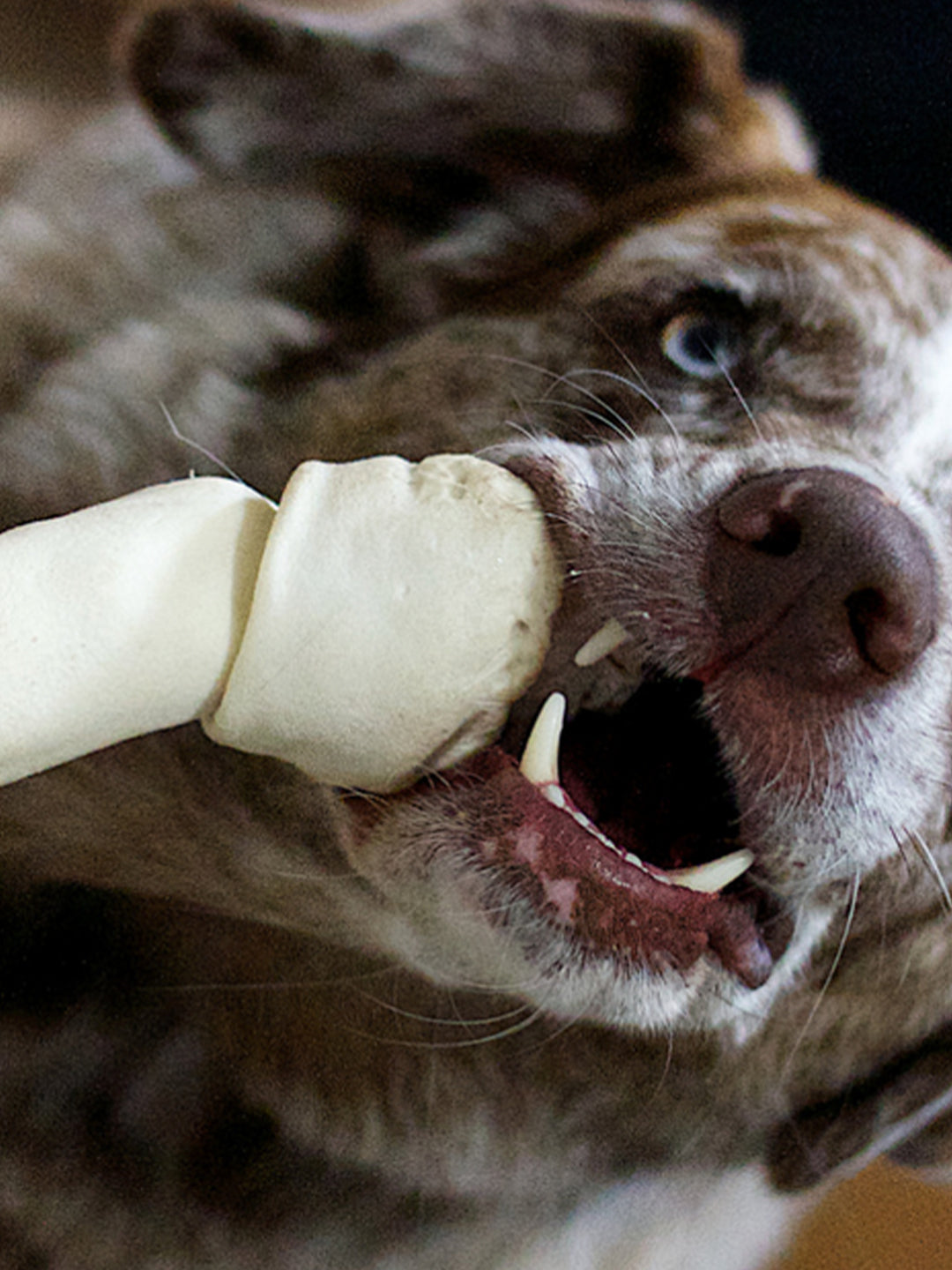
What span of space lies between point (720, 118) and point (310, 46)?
260 mm

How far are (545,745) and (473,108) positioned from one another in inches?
19.7

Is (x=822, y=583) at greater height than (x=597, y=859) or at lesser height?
greater

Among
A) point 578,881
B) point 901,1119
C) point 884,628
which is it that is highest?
point 884,628

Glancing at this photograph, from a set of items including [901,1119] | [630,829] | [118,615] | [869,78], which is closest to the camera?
[118,615]

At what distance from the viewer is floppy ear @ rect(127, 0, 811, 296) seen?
0.78m

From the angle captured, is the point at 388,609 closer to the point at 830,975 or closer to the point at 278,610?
the point at 278,610

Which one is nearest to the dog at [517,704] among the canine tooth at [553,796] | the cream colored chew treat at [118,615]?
the canine tooth at [553,796]

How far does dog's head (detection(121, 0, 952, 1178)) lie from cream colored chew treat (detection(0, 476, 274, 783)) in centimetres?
11

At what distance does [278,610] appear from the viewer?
1.28 ft

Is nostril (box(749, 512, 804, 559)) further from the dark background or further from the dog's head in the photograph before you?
the dark background

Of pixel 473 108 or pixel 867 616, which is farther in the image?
pixel 473 108

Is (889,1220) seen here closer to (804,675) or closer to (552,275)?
(804,675)

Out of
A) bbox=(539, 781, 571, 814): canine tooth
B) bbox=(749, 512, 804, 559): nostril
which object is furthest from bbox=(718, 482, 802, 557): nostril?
bbox=(539, 781, 571, 814): canine tooth

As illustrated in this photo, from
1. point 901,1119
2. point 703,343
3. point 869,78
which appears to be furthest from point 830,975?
point 869,78
